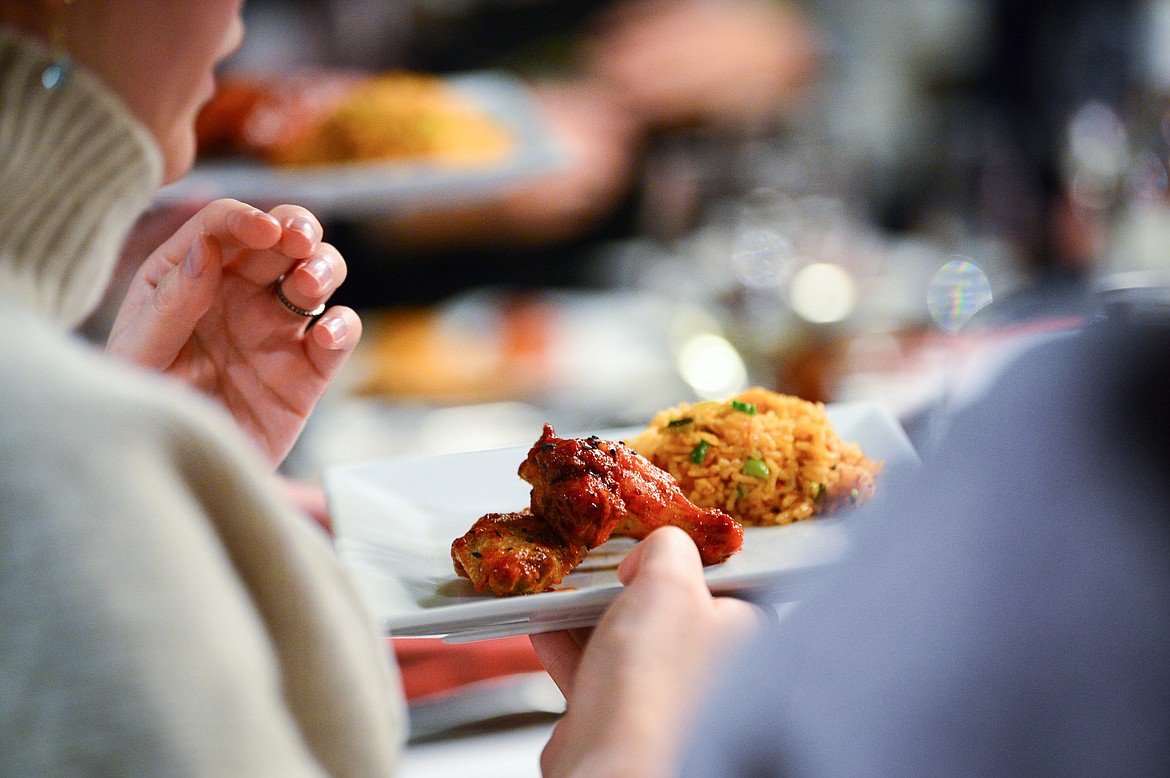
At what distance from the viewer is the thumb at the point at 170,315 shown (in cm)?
71

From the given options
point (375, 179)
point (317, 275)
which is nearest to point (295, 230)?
point (317, 275)

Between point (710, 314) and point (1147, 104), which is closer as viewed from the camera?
point (710, 314)

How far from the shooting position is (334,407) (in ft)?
7.18

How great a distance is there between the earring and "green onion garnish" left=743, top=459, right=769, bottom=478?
1.61ft

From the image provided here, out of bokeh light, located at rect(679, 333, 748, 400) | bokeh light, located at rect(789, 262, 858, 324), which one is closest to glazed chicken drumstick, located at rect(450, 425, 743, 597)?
bokeh light, located at rect(679, 333, 748, 400)

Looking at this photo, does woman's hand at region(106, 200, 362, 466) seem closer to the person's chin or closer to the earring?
the person's chin

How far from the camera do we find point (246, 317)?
2.53 feet

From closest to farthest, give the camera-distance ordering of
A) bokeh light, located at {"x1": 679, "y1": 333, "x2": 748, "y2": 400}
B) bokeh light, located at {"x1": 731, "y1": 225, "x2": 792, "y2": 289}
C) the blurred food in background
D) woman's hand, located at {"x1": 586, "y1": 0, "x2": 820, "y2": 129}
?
the blurred food in background → bokeh light, located at {"x1": 679, "y1": 333, "x2": 748, "y2": 400} → bokeh light, located at {"x1": 731, "y1": 225, "x2": 792, "y2": 289} → woman's hand, located at {"x1": 586, "y1": 0, "x2": 820, "y2": 129}

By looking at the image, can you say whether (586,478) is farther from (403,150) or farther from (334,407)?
(334,407)

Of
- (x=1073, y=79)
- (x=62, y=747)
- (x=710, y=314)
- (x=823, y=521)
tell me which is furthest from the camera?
(x=1073, y=79)

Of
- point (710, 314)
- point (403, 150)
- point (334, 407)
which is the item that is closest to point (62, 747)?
point (403, 150)

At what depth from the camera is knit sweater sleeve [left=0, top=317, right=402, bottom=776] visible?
39 centimetres

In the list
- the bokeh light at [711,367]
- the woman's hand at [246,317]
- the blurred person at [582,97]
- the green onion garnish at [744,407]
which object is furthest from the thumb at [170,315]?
the blurred person at [582,97]

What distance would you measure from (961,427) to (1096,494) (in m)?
0.06
